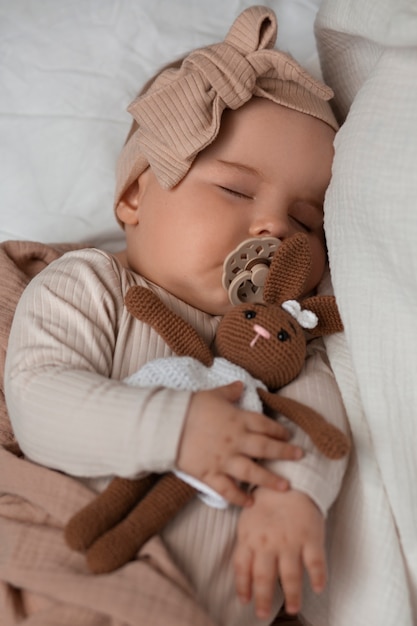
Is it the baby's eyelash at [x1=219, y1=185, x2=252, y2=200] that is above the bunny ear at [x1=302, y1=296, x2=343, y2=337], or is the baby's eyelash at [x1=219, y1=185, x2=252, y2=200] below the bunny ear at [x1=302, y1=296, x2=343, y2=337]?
above

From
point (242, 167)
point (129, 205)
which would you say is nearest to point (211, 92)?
point (242, 167)

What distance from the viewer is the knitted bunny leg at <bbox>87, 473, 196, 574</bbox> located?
75 cm

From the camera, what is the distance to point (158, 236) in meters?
1.09

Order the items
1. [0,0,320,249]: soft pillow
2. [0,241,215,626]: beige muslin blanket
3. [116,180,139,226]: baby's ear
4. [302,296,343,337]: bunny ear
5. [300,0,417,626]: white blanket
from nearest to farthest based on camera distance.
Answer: [0,241,215,626]: beige muslin blanket, [300,0,417,626]: white blanket, [302,296,343,337]: bunny ear, [116,180,139,226]: baby's ear, [0,0,320,249]: soft pillow

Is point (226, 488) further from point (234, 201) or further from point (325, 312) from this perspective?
point (234, 201)

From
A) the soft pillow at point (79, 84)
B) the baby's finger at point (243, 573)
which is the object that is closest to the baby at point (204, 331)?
the baby's finger at point (243, 573)

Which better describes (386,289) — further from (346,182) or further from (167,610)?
(167,610)

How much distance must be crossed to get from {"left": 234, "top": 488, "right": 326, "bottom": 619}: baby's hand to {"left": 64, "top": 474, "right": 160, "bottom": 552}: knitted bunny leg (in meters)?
0.13

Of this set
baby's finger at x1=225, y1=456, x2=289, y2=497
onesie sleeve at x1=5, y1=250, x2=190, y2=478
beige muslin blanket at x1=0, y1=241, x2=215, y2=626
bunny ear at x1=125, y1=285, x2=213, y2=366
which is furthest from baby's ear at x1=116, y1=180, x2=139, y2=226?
baby's finger at x1=225, y1=456, x2=289, y2=497

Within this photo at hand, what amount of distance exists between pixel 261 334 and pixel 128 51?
0.86 m

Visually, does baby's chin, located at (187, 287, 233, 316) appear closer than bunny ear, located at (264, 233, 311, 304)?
No

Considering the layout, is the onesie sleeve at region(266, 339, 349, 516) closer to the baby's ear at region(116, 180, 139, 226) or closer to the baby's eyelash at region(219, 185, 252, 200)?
the baby's eyelash at region(219, 185, 252, 200)

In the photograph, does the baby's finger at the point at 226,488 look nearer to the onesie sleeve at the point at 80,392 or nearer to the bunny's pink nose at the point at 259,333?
the onesie sleeve at the point at 80,392

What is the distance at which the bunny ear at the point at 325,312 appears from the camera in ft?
3.26
